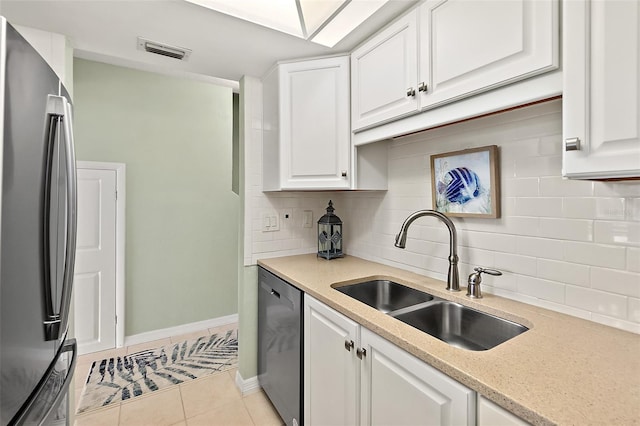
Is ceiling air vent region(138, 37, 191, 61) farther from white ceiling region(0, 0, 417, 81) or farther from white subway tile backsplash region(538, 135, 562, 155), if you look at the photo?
white subway tile backsplash region(538, 135, 562, 155)

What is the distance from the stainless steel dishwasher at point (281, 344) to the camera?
5.29ft

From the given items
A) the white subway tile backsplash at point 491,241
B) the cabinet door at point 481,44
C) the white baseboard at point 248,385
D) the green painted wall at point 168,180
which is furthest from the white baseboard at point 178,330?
the cabinet door at point 481,44

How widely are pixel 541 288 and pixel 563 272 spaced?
10 centimetres

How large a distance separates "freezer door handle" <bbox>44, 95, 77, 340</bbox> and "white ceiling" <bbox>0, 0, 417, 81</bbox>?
29.2 inches

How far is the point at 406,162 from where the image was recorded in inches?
72.8

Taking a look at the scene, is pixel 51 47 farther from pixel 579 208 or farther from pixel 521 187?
pixel 579 208

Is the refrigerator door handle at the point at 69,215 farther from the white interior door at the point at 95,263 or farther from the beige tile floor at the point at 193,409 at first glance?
the white interior door at the point at 95,263

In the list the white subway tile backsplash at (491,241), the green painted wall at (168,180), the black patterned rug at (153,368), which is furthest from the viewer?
the green painted wall at (168,180)

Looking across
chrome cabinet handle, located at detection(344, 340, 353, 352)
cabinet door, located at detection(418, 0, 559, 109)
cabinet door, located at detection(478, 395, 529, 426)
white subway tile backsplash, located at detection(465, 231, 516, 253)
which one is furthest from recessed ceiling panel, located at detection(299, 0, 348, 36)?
cabinet door, located at detection(478, 395, 529, 426)

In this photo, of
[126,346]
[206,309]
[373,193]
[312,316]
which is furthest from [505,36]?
[126,346]

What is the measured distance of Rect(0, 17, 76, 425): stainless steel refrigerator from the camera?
2.42ft

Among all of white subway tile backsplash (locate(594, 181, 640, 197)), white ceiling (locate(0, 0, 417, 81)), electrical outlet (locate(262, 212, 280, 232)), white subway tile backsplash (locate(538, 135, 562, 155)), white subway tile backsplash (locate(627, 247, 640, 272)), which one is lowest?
white subway tile backsplash (locate(627, 247, 640, 272))

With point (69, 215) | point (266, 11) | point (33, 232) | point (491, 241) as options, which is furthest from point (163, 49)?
point (491, 241)

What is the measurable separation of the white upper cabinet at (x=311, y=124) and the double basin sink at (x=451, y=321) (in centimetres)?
71
